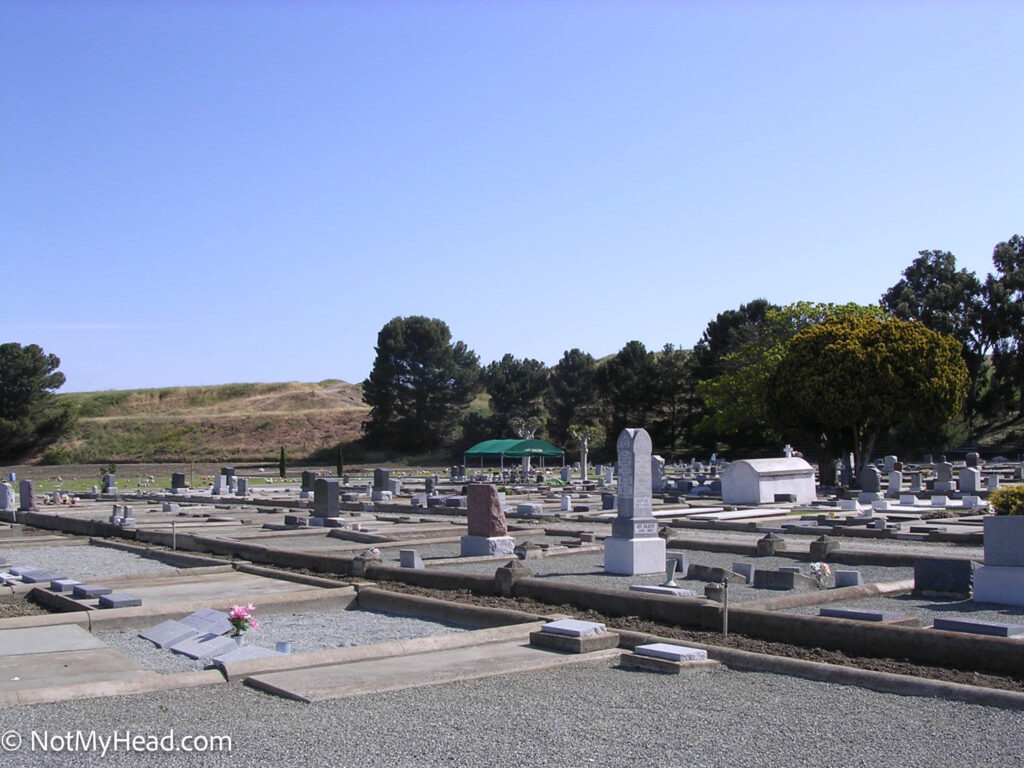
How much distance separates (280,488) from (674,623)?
36.8 m

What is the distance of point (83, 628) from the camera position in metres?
10.4

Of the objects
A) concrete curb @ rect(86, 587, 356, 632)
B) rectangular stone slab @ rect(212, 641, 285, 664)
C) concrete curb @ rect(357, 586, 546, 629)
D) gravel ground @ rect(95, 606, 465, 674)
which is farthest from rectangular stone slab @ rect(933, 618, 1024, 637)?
concrete curb @ rect(86, 587, 356, 632)

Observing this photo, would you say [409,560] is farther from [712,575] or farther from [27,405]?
[27,405]

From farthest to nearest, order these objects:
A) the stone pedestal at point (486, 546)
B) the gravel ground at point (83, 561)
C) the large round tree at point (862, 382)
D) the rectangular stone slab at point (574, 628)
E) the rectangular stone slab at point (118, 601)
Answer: the large round tree at point (862, 382) < the stone pedestal at point (486, 546) < the gravel ground at point (83, 561) < the rectangular stone slab at point (118, 601) < the rectangular stone slab at point (574, 628)

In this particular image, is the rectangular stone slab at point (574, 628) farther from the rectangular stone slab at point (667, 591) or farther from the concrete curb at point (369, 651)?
the rectangular stone slab at point (667, 591)

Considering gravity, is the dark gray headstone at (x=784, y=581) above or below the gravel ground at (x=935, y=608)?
above

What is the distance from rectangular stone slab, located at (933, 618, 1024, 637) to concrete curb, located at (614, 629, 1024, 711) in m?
1.35

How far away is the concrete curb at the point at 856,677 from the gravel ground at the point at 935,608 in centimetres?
258

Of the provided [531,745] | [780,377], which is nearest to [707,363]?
[780,377]

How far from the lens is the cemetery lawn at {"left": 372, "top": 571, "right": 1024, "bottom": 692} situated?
7.39 m

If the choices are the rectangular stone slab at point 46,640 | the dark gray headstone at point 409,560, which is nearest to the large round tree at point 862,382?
the dark gray headstone at point 409,560

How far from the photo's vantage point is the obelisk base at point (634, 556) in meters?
14.1

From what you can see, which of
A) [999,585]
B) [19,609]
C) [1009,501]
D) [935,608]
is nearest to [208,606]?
[19,609]

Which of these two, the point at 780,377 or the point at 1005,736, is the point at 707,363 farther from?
the point at 1005,736
